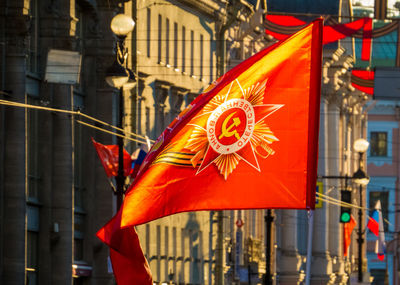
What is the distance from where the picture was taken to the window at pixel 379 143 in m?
115

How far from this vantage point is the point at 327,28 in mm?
54094

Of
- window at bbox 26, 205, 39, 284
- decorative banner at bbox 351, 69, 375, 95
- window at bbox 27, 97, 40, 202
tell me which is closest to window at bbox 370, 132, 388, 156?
decorative banner at bbox 351, 69, 375, 95

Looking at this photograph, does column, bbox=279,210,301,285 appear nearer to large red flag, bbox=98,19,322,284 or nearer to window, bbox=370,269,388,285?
window, bbox=370,269,388,285

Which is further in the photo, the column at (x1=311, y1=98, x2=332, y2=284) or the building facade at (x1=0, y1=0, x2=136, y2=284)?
the column at (x1=311, y1=98, x2=332, y2=284)

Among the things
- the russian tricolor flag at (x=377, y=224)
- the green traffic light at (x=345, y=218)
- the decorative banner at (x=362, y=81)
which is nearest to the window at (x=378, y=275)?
the russian tricolor flag at (x=377, y=224)

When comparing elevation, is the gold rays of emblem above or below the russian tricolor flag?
above

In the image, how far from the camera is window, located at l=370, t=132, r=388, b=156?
115 meters

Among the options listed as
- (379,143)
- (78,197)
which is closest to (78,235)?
(78,197)

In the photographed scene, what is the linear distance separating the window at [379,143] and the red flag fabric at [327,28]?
38.3 metres

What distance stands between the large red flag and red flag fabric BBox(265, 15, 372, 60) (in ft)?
102

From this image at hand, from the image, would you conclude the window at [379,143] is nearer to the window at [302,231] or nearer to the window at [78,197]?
the window at [302,231]

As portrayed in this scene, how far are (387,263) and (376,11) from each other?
57.8 meters

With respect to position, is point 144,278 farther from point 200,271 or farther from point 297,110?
point 200,271

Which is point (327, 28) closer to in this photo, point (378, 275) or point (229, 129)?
point (229, 129)
